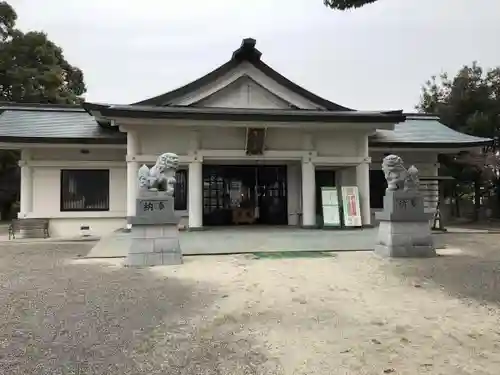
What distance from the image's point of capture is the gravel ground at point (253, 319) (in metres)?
3.43

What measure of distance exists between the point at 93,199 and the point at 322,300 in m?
11.6

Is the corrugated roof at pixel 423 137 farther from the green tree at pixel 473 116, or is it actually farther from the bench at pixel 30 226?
the bench at pixel 30 226

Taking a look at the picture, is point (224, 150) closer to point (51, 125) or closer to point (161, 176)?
point (161, 176)

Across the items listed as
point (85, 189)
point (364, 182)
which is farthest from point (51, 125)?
point (364, 182)

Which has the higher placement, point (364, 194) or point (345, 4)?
A: point (345, 4)

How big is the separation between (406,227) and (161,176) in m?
4.99

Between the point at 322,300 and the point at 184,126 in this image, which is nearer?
the point at 322,300

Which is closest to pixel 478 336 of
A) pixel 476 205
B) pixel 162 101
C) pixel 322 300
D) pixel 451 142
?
pixel 322 300

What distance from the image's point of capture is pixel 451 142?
15875 mm

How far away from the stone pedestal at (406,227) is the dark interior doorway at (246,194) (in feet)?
23.9

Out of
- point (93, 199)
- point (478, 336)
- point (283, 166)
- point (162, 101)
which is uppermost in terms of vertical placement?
point (162, 101)

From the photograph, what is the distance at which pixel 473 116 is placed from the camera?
2100 centimetres

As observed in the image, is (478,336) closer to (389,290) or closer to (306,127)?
(389,290)

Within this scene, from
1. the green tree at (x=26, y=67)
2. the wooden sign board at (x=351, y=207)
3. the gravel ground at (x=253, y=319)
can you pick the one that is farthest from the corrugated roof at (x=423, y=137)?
the green tree at (x=26, y=67)
